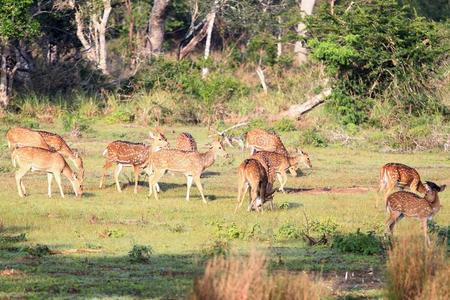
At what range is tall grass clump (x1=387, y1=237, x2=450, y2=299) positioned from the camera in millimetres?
9867

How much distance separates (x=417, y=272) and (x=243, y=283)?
2002 millimetres

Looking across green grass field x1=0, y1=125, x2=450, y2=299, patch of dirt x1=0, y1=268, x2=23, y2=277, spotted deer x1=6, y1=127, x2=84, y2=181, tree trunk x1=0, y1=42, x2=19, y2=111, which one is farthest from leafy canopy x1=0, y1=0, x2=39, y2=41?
patch of dirt x1=0, y1=268, x2=23, y2=277

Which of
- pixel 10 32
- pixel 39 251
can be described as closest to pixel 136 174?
pixel 39 251

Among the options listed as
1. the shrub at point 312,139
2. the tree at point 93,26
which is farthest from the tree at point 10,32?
the shrub at point 312,139

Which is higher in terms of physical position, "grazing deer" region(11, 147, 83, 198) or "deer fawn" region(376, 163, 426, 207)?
"deer fawn" region(376, 163, 426, 207)

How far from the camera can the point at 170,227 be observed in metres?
16.5

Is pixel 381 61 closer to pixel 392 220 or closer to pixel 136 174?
pixel 136 174

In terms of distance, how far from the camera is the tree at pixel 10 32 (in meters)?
28.8

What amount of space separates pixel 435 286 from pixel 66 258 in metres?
5.55

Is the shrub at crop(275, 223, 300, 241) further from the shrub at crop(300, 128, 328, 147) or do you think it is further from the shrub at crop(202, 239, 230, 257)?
the shrub at crop(300, 128, 328, 147)

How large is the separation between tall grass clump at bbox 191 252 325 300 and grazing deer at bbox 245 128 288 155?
14.4 metres

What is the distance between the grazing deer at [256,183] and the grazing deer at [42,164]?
3.16m

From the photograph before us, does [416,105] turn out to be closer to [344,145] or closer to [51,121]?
[344,145]

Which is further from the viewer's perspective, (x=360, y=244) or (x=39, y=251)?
(x=360, y=244)
